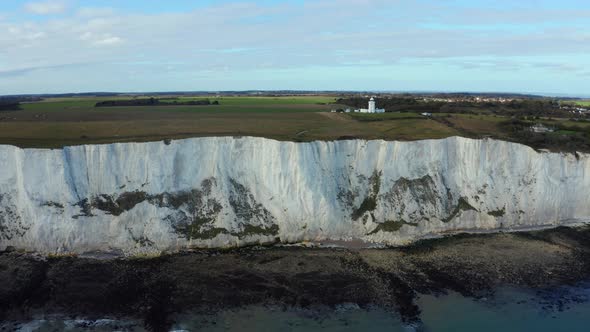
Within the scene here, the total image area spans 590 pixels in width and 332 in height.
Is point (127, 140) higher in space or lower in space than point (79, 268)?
higher

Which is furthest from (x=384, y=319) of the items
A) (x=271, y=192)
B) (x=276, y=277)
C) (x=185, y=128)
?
(x=185, y=128)

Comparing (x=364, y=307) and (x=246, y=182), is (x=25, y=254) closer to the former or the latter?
(x=246, y=182)

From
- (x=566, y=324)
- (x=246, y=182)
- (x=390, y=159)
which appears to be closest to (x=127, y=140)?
(x=246, y=182)

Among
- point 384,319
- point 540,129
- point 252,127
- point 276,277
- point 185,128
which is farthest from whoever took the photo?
point 540,129

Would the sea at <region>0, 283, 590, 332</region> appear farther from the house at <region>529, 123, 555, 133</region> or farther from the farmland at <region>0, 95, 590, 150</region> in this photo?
the house at <region>529, 123, 555, 133</region>

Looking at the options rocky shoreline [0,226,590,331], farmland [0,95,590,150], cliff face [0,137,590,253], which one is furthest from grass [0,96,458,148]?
rocky shoreline [0,226,590,331]

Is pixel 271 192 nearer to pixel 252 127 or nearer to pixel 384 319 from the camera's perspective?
pixel 252 127
